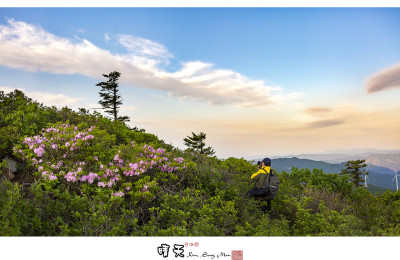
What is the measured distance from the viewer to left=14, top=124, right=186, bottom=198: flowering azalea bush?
5070 millimetres

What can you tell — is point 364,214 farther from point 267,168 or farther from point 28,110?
point 28,110

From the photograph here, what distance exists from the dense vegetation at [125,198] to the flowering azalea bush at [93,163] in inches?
0.7

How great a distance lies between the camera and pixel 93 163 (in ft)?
19.7

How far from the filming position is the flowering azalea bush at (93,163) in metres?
5.07

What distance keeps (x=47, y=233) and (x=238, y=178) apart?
505cm

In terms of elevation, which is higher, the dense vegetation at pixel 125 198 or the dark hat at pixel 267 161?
the dark hat at pixel 267 161

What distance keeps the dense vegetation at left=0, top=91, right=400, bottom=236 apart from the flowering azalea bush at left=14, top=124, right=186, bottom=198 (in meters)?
0.02
